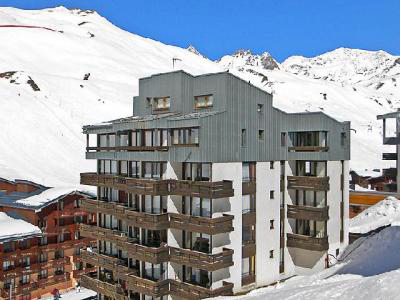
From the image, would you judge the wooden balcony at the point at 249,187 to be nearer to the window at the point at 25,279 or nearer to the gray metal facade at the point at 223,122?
the gray metal facade at the point at 223,122

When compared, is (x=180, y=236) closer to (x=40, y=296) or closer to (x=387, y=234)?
(x=387, y=234)

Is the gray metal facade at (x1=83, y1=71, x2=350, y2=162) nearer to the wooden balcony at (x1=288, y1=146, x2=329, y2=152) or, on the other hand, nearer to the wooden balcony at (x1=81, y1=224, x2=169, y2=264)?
the wooden balcony at (x1=288, y1=146, x2=329, y2=152)

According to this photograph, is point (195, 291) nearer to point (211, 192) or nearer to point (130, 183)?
point (211, 192)

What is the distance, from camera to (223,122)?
3469 centimetres

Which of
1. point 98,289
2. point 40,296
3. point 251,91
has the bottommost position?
point 40,296

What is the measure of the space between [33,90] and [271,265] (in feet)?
330

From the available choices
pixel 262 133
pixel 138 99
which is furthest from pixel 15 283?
pixel 262 133

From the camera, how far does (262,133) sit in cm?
3862

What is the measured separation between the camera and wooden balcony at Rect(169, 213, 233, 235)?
32.2m

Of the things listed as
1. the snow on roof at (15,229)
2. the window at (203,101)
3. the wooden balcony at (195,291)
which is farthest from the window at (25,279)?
the window at (203,101)

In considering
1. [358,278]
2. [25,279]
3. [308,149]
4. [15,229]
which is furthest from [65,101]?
[358,278]

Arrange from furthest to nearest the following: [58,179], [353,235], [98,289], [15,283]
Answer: [58,179] < [15,283] < [353,235] < [98,289]

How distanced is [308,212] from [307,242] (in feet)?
8.96

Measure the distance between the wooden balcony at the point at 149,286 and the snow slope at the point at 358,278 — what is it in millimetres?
5372
